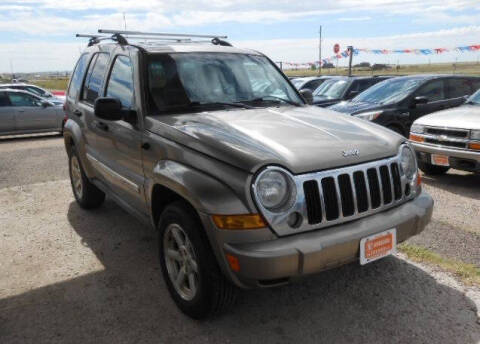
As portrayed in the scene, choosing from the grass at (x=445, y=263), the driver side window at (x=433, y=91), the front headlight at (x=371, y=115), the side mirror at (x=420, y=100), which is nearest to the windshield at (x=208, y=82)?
the grass at (x=445, y=263)

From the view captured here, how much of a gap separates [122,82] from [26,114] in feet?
33.1

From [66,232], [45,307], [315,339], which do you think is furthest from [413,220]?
[66,232]

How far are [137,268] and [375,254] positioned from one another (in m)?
2.10

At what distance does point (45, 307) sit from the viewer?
3.21 m

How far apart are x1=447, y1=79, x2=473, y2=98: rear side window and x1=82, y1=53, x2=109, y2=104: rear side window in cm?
690

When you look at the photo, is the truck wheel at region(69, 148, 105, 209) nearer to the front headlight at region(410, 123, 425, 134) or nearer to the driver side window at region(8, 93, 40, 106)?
the front headlight at region(410, 123, 425, 134)

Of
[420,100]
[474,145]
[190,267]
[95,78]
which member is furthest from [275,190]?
[420,100]

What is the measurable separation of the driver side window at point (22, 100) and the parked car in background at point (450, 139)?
1079 cm

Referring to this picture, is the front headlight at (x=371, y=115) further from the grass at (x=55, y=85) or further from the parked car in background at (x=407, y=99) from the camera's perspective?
the grass at (x=55, y=85)

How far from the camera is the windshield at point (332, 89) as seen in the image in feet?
37.4

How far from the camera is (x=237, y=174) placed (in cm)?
249

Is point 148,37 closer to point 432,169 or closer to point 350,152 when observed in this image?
point 350,152

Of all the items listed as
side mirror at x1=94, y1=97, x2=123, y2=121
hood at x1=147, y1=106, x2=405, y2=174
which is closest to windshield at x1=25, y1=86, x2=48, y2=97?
side mirror at x1=94, y1=97, x2=123, y2=121

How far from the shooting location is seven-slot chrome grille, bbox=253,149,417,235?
2.49 meters
